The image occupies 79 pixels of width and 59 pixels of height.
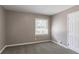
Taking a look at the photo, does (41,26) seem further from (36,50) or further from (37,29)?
(36,50)

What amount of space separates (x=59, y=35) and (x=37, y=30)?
5.53ft

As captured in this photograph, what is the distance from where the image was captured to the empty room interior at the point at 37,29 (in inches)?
154

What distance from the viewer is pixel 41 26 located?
244 inches

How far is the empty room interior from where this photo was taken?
3.91 metres

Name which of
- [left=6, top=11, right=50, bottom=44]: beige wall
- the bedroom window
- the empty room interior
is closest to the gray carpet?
the empty room interior

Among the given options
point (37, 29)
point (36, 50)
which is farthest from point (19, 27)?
point (36, 50)

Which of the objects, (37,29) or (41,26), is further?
(41,26)

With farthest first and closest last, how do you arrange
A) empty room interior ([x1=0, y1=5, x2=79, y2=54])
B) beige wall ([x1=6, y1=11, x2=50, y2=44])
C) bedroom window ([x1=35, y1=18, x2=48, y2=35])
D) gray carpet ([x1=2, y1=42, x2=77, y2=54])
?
bedroom window ([x1=35, y1=18, x2=48, y2=35])
beige wall ([x1=6, y1=11, x2=50, y2=44])
empty room interior ([x1=0, y1=5, x2=79, y2=54])
gray carpet ([x1=2, y1=42, x2=77, y2=54])

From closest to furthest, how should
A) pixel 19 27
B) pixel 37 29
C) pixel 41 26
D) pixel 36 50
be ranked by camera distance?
pixel 36 50 → pixel 19 27 → pixel 37 29 → pixel 41 26

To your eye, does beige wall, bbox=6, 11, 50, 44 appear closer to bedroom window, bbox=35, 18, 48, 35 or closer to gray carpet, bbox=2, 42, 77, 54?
bedroom window, bbox=35, 18, 48, 35

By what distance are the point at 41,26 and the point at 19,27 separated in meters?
1.79

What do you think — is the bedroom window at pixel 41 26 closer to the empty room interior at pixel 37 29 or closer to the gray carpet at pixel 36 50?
the empty room interior at pixel 37 29

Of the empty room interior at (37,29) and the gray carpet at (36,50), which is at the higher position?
the empty room interior at (37,29)

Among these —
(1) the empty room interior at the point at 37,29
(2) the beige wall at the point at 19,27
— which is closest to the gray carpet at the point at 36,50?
(1) the empty room interior at the point at 37,29
